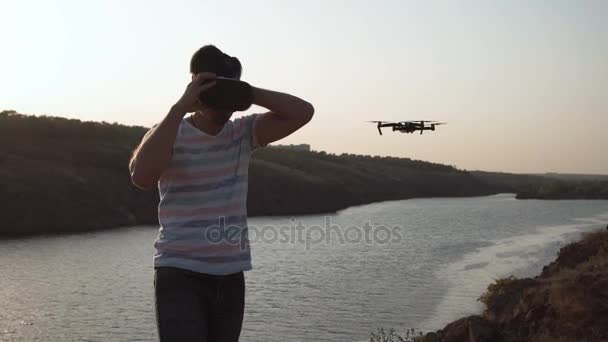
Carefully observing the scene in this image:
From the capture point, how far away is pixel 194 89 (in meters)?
3.16

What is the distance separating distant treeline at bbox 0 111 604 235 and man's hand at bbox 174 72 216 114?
186 ft

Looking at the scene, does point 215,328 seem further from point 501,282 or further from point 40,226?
point 40,226

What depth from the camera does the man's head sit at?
329 cm

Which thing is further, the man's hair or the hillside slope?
the hillside slope

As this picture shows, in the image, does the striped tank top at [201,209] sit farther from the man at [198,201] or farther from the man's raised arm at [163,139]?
the man's raised arm at [163,139]

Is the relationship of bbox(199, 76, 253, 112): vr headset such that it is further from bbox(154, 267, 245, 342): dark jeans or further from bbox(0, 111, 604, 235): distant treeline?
bbox(0, 111, 604, 235): distant treeline

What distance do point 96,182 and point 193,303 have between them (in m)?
70.7

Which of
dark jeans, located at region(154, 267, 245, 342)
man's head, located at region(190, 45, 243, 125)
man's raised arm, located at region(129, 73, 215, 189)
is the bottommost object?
dark jeans, located at region(154, 267, 245, 342)

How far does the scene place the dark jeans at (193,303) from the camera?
327 cm

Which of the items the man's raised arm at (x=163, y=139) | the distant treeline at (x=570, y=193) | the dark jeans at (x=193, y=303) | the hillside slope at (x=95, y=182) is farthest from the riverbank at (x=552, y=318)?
the distant treeline at (x=570, y=193)

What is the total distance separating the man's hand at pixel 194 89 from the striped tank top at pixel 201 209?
0.22m

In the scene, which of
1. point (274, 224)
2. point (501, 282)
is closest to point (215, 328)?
point (501, 282)
